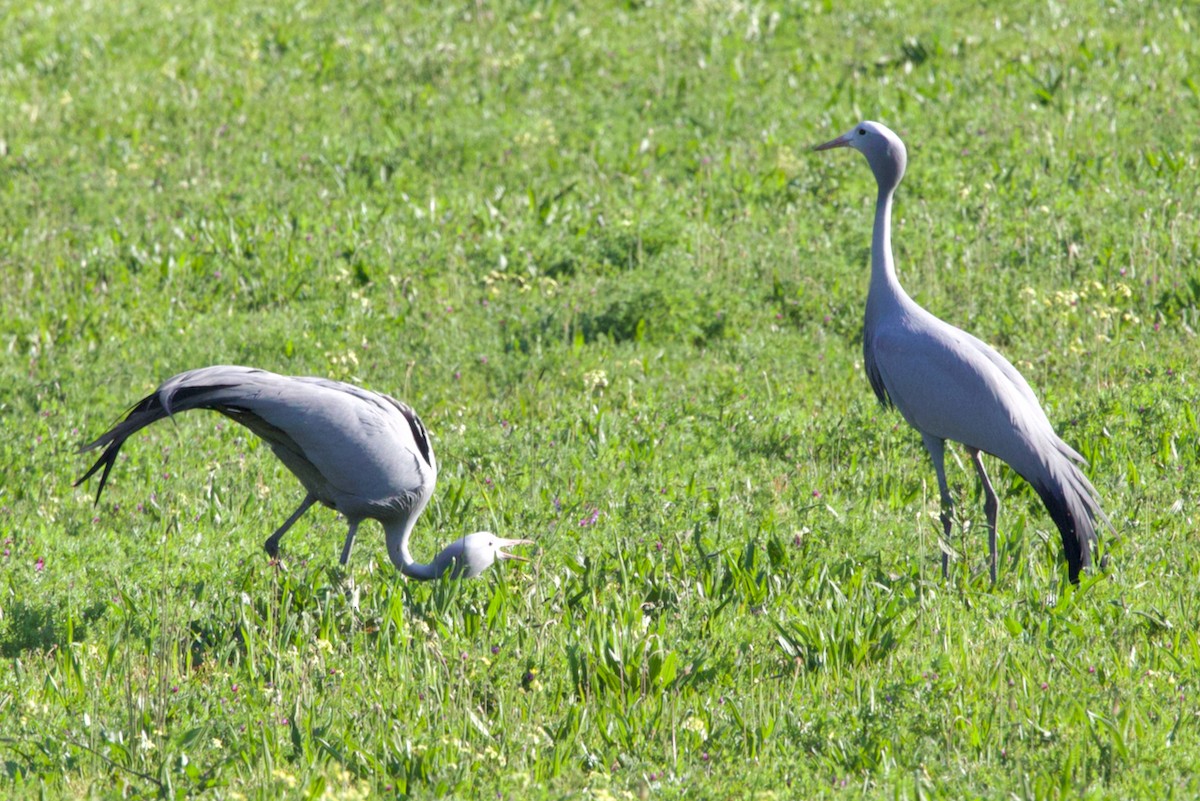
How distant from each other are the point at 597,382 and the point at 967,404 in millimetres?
2656

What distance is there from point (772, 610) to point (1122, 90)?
7.72m

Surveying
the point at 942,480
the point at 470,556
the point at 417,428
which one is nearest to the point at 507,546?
the point at 470,556

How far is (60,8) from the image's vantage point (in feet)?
49.9

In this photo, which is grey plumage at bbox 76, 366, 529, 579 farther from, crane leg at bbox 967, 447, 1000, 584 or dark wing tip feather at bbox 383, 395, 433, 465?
crane leg at bbox 967, 447, 1000, 584

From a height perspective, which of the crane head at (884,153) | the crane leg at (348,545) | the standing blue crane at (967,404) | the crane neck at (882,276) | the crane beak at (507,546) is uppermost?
the crane head at (884,153)

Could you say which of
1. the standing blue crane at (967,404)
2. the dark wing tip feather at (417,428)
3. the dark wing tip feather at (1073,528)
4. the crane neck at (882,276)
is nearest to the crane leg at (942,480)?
the standing blue crane at (967,404)

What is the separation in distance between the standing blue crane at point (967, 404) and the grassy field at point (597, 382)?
23cm

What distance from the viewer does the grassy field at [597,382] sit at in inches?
175

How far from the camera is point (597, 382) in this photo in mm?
7984

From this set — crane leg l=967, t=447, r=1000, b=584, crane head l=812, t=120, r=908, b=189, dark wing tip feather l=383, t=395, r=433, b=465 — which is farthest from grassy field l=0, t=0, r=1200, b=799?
crane head l=812, t=120, r=908, b=189

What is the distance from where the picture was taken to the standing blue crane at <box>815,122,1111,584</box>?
5559mm

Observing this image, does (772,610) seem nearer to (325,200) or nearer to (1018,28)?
(325,200)

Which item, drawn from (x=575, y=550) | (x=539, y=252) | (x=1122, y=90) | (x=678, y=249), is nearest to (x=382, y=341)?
(x=539, y=252)

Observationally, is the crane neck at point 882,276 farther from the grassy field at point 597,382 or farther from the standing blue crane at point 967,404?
the grassy field at point 597,382
